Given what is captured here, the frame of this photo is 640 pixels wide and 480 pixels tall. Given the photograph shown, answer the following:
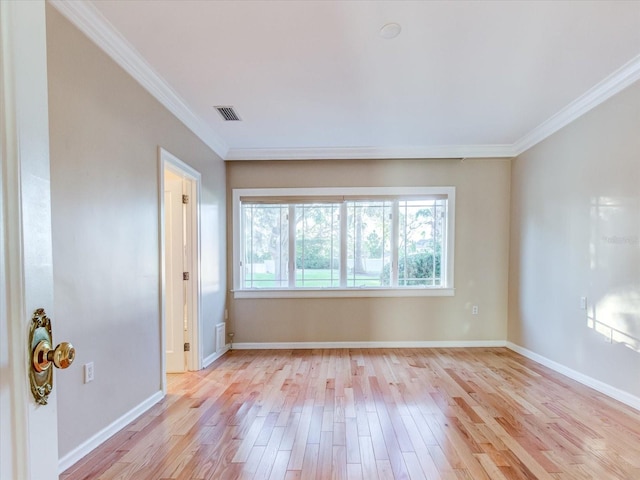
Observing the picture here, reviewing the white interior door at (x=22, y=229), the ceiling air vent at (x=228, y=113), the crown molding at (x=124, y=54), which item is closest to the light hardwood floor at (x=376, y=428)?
the white interior door at (x=22, y=229)

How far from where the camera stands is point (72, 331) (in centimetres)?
176

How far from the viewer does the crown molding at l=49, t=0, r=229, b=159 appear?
68.5 inches

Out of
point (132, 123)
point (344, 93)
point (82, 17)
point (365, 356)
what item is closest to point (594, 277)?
point (365, 356)

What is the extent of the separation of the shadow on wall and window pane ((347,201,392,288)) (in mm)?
2051

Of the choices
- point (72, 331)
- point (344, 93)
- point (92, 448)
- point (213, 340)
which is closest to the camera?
point (72, 331)

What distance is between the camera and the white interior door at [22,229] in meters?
0.55

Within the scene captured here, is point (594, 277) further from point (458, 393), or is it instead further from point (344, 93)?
point (344, 93)

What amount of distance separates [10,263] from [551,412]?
10.5 feet

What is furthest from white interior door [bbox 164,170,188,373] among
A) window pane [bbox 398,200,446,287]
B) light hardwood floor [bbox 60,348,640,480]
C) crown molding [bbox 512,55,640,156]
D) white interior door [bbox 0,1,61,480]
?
crown molding [bbox 512,55,640,156]

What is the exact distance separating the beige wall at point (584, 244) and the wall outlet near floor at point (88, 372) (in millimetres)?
3797

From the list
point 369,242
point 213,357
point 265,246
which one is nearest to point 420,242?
point 369,242

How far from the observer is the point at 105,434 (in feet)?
Answer: 6.60

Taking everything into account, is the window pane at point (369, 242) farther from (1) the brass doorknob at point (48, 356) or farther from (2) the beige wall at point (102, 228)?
(1) the brass doorknob at point (48, 356)

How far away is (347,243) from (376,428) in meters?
2.34
